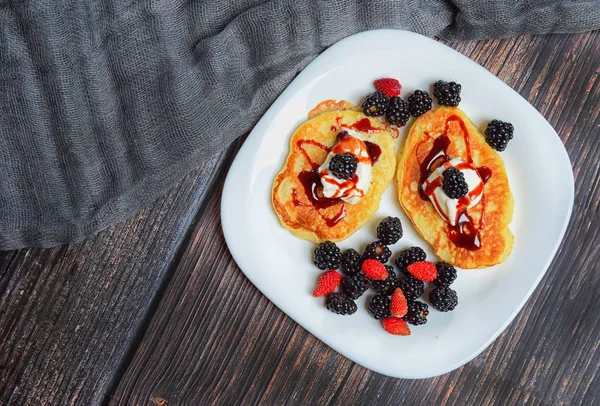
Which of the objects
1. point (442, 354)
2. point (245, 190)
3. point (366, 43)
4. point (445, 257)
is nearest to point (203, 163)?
point (245, 190)

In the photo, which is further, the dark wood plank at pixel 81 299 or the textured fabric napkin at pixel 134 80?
the dark wood plank at pixel 81 299

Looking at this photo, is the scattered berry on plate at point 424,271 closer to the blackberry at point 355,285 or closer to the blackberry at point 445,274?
the blackberry at point 445,274

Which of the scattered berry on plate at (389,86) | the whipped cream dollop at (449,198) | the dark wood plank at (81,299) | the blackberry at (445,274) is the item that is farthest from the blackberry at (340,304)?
the scattered berry on plate at (389,86)

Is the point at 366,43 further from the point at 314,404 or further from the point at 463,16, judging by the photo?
the point at 314,404

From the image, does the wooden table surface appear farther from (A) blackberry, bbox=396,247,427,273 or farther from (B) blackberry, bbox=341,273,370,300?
(A) blackberry, bbox=396,247,427,273

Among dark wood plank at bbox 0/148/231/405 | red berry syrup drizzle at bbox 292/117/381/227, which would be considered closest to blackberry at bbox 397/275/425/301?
red berry syrup drizzle at bbox 292/117/381/227

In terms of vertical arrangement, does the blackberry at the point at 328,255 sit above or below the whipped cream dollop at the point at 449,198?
below

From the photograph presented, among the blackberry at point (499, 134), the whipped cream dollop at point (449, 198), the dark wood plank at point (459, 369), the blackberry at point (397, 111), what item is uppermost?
the blackberry at point (397, 111)
